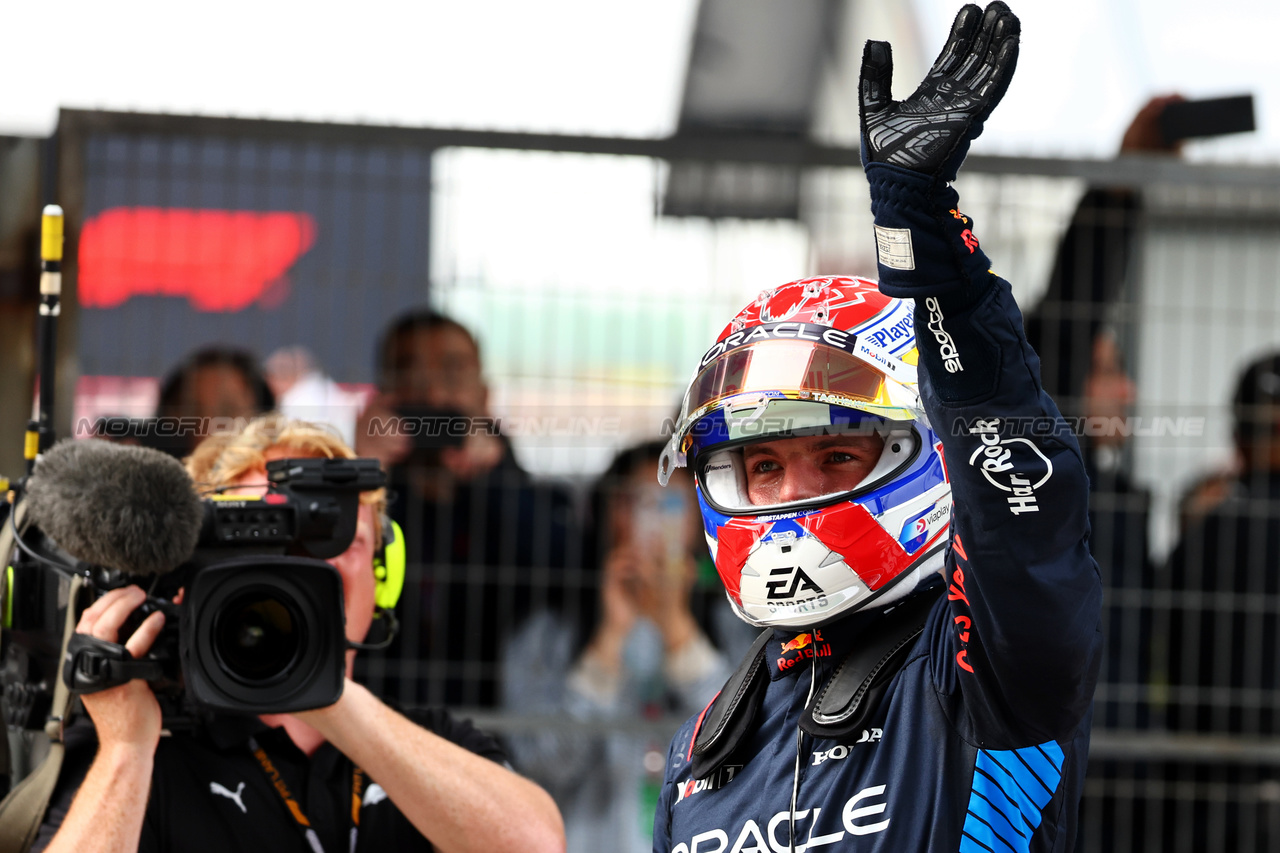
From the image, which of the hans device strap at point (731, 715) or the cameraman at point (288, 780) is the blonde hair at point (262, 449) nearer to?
the cameraman at point (288, 780)

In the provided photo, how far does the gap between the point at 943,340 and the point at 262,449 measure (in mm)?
1558

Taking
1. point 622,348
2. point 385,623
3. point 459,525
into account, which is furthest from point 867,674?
point 459,525

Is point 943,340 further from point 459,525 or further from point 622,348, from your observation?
point 459,525

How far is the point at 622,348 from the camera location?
4121 mm

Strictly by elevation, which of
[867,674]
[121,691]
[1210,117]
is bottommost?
[121,691]

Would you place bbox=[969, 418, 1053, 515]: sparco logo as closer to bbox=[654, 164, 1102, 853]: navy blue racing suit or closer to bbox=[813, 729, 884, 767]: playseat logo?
bbox=[654, 164, 1102, 853]: navy blue racing suit

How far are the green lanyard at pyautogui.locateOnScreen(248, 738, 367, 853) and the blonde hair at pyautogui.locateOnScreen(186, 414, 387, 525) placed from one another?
0.45 m

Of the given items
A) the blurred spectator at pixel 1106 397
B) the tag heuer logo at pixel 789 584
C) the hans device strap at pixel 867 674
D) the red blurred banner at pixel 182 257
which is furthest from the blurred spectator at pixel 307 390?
the hans device strap at pixel 867 674

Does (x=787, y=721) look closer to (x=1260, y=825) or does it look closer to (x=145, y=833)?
(x=145, y=833)

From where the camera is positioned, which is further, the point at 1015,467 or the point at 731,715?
the point at 731,715

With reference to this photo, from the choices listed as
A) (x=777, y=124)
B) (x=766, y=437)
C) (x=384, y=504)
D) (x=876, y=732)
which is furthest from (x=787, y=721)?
(x=777, y=124)

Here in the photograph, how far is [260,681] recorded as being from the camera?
2.08 m

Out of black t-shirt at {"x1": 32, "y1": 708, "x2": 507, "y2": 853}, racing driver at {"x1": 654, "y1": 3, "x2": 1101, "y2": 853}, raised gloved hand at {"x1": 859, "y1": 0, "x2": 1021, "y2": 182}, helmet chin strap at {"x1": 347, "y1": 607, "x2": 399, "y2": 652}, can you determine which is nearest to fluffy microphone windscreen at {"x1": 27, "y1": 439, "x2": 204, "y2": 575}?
black t-shirt at {"x1": 32, "y1": 708, "x2": 507, "y2": 853}

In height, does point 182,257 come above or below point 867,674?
above
